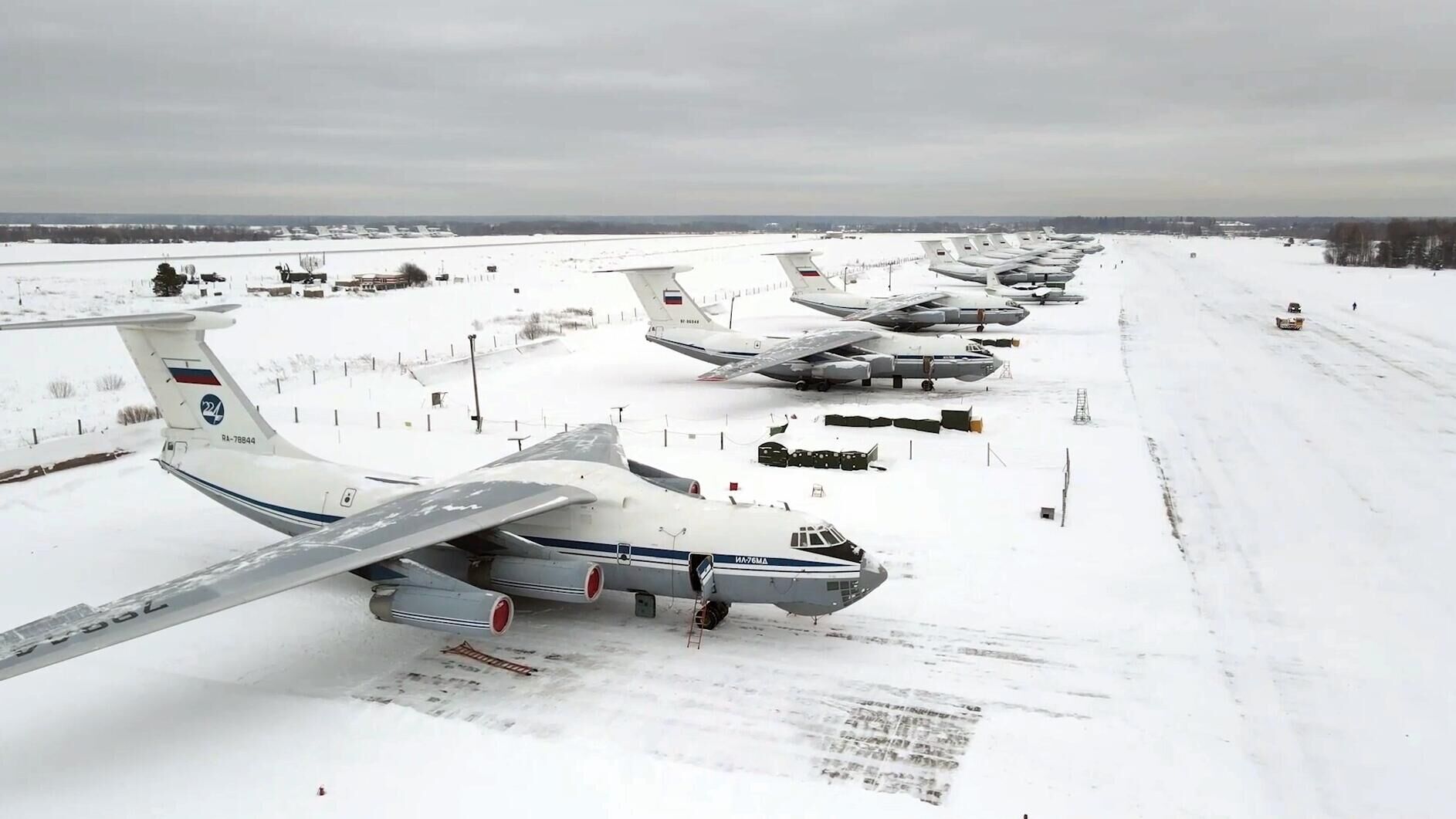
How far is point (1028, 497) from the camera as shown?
24.4 m

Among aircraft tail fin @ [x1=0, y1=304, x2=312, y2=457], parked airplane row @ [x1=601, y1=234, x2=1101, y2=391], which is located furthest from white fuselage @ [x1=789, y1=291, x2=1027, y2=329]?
aircraft tail fin @ [x1=0, y1=304, x2=312, y2=457]

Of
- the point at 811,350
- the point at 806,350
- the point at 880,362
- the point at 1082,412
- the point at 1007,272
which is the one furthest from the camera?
the point at 1007,272

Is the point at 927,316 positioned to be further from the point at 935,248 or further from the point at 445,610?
the point at 445,610

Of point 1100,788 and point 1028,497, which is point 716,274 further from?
point 1100,788

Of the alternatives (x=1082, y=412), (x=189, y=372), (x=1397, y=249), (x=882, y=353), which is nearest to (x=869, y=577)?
(x=189, y=372)

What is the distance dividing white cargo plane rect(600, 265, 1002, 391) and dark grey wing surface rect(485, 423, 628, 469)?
566 inches

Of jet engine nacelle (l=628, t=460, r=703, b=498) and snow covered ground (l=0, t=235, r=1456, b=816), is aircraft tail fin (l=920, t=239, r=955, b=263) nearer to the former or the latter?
snow covered ground (l=0, t=235, r=1456, b=816)

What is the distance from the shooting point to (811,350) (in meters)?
38.4

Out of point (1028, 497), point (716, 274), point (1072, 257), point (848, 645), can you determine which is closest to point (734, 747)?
point (848, 645)

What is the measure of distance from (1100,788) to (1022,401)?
2661 cm

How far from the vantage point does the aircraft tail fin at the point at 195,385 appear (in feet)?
62.8

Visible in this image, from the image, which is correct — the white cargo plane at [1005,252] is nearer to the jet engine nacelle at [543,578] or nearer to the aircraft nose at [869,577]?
the aircraft nose at [869,577]

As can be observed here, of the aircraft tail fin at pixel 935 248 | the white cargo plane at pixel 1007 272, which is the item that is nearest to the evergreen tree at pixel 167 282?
the white cargo plane at pixel 1007 272

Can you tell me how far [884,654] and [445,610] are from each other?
7775 millimetres
